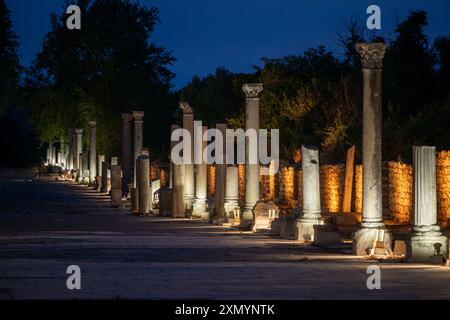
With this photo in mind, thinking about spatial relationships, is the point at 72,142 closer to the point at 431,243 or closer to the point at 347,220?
the point at 347,220

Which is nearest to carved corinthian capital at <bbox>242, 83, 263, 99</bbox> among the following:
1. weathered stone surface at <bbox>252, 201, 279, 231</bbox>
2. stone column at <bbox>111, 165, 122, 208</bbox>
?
weathered stone surface at <bbox>252, 201, 279, 231</bbox>

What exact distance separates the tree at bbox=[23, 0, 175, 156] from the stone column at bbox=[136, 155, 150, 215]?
4099 cm

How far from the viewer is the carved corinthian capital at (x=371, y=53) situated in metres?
21.6

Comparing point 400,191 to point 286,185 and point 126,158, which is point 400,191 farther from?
point 126,158

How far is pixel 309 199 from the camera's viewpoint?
2531 centimetres

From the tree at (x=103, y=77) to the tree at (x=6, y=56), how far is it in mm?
33425

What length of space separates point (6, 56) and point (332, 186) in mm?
15271

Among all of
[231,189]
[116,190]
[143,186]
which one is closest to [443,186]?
[231,189]

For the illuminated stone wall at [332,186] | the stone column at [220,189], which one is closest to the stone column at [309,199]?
the stone column at [220,189]

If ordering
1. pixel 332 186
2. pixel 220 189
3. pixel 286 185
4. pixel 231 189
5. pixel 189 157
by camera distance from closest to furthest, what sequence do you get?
pixel 231 189, pixel 220 189, pixel 332 186, pixel 189 157, pixel 286 185

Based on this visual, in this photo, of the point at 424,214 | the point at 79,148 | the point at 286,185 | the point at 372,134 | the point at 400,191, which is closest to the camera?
the point at 424,214

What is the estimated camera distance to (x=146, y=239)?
25656 millimetres

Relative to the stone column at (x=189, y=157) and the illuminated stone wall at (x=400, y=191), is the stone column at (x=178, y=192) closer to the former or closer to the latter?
the stone column at (x=189, y=157)
